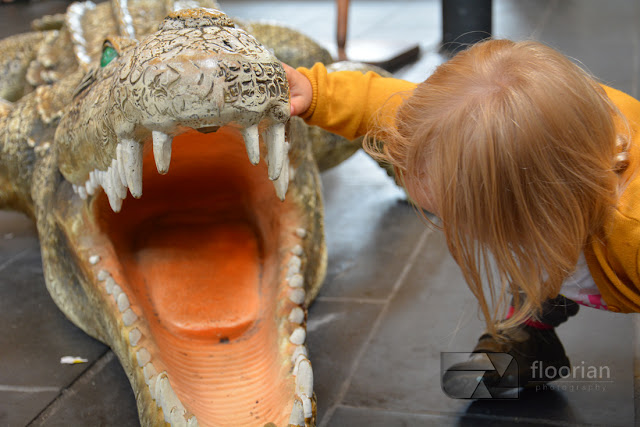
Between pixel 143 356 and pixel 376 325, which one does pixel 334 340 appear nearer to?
pixel 376 325

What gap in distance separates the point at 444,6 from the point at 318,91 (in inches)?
110

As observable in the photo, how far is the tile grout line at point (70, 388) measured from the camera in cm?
131

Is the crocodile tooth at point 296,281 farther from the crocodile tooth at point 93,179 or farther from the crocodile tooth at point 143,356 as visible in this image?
the crocodile tooth at point 93,179

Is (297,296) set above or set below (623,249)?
below

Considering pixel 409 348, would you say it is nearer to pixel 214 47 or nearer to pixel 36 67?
pixel 214 47

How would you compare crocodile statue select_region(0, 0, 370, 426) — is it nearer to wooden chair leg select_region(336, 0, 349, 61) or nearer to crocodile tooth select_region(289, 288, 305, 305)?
crocodile tooth select_region(289, 288, 305, 305)

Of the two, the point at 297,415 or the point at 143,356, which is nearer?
the point at 297,415

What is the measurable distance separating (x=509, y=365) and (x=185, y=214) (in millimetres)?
740

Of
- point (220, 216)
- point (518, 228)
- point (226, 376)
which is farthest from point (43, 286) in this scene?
point (518, 228)

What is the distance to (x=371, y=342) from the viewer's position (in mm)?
1494

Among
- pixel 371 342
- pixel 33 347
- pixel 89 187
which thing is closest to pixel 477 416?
pixel 371 342

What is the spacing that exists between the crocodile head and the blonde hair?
9.9 inches

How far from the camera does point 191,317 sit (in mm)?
1327

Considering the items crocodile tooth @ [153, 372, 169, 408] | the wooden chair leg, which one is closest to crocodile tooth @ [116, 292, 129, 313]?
crocodile tooth @ [153, 372, 169, 408]
